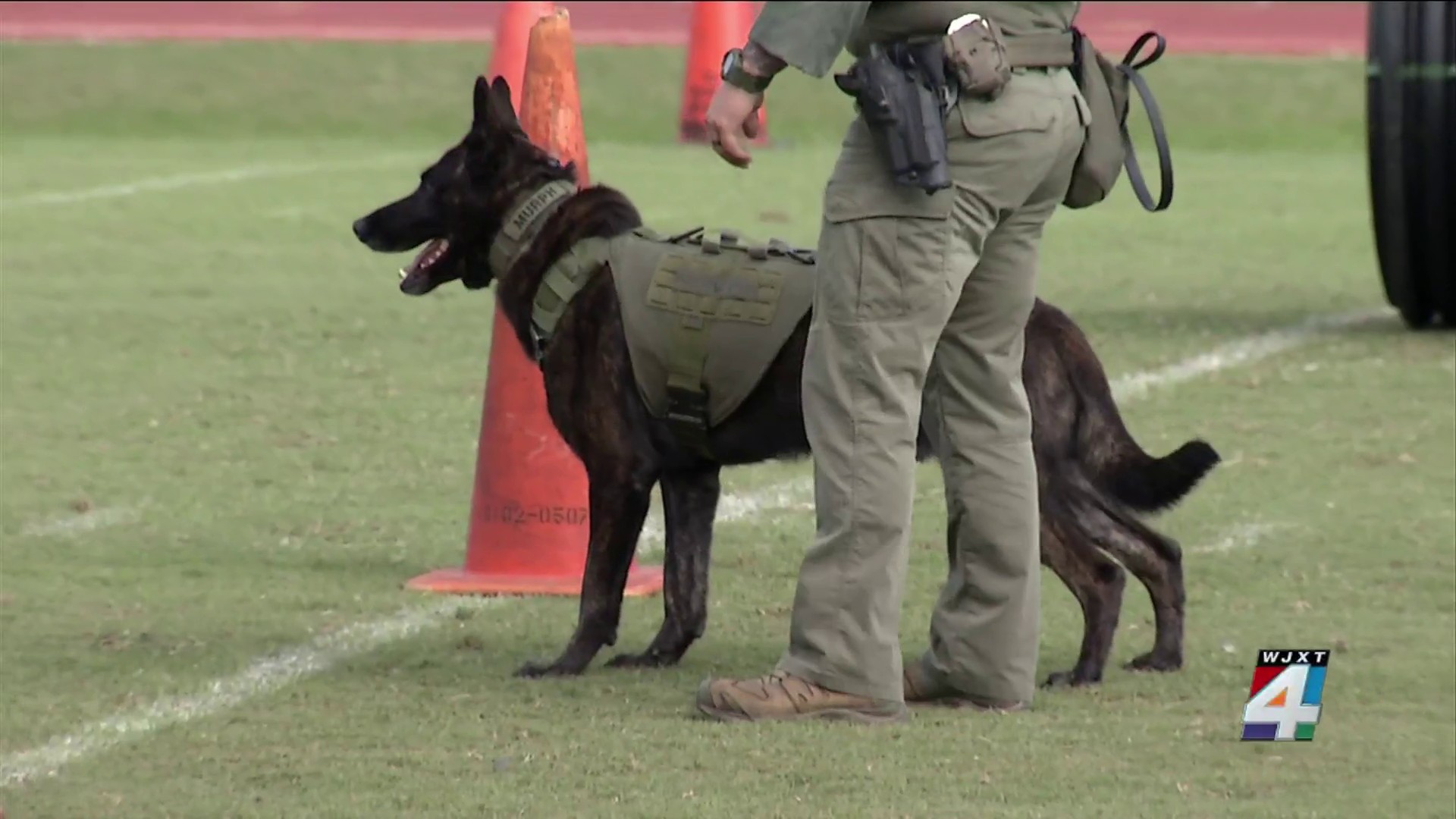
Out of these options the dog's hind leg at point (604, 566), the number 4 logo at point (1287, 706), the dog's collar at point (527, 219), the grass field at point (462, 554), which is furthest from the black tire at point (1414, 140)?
the number 4 logo at point (1287, 706)

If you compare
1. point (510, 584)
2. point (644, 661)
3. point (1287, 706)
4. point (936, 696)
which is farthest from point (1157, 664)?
point (510, 584)

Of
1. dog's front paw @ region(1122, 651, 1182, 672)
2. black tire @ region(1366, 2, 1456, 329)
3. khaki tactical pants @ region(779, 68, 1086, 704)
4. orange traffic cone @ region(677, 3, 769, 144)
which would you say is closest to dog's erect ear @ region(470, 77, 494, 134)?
khaki tactical pants @ region(779, 68, 1086, 704)

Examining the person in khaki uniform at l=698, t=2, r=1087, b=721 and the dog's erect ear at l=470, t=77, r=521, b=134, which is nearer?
the person in khaki uniform at l=698, t=2, r=1087, b=721

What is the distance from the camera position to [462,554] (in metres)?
7.60

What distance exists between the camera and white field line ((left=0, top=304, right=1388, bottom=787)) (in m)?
5.38

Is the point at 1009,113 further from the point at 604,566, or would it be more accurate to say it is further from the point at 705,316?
the point at 604,566

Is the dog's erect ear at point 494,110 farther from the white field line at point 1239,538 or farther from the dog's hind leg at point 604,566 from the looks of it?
the white field line at point 1239,538

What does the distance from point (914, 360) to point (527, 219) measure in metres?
1.31

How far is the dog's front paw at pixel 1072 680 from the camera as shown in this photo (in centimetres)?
608

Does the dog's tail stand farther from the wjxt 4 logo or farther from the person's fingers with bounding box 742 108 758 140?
the person's fingers with bounding box 742 108 758 140

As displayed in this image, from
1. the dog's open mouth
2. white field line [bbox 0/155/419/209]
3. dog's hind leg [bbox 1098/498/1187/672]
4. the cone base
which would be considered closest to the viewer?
dog's hind leg [bbox 1098/498/1187/672]

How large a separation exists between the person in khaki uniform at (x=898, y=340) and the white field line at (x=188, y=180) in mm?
11065

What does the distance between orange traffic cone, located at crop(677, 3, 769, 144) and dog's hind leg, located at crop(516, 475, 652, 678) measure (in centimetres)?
1357

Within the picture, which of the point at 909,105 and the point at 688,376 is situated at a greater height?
the point at 909,105
